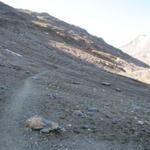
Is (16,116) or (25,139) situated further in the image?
(16,116)

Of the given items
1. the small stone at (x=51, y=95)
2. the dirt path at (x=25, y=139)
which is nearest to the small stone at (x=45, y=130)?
the dirt path at (x=25, y=139)

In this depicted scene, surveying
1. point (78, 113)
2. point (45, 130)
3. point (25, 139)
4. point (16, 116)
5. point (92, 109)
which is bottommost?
point (25, 139)

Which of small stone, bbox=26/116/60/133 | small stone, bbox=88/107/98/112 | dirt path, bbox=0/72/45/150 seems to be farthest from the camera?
small stone, bbox=88/107/98/112

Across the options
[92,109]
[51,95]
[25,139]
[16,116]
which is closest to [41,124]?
[25,139]

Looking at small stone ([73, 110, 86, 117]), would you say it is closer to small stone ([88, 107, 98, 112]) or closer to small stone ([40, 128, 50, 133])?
small stone ([88, 107, 98, 112])

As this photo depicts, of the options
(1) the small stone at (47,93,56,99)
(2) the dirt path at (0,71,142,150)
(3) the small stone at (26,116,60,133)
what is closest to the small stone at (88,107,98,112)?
(1) the small stone at (47,93,56,99)

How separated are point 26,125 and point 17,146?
1.89 metres

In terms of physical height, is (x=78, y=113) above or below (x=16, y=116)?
above

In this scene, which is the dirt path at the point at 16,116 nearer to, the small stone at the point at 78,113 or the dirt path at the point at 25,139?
the dirt path at the point at 25,139

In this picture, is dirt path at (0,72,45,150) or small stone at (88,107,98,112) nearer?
dirt path at (0,72,45,150)

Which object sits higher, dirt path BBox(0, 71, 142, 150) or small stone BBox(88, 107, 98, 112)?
small stone BBox(88, 107, 98, 112)

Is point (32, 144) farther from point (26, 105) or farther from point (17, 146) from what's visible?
point (26, 105)

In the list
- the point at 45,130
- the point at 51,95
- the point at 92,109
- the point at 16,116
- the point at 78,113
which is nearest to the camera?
the point at 45,130

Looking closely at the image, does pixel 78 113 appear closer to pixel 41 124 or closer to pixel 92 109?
pixel 92 109
